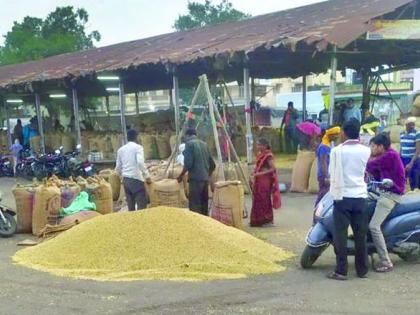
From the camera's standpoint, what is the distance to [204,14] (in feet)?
203

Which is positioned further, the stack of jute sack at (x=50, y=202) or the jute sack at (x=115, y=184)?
the jute sack at (x=115, y=184)

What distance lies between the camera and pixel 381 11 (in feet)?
43.2

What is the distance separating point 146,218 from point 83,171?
9.05m

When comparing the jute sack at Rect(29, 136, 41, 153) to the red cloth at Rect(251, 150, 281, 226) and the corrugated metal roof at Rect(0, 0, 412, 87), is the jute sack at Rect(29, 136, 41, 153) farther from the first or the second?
the red cloth at Rect(251, 150, 281, 226)

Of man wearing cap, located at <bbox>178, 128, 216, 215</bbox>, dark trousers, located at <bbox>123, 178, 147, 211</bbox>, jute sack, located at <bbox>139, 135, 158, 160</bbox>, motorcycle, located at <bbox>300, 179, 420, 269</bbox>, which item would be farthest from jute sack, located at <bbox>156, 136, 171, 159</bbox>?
motorcycle, located at <bbox>300, 179, 420, 269</bbox>

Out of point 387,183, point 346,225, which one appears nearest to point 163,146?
point 387,183

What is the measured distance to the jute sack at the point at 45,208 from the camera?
934 centimetres

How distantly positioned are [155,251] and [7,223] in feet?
11.9

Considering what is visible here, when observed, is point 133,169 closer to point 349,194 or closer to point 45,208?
point 45,208

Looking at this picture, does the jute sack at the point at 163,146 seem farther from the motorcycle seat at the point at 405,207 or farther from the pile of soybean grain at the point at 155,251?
the motorcycle seat at the point at 405,207

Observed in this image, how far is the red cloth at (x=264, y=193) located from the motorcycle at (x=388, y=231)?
2508 mm

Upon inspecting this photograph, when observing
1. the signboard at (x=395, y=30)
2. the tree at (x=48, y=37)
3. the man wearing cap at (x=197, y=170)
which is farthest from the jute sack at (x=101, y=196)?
the tree at (x=48, y=37)

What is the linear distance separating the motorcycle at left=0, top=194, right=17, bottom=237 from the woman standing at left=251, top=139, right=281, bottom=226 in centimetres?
376

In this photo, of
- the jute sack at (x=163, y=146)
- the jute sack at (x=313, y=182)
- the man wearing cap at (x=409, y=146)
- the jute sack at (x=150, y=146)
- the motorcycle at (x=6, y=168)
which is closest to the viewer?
the man wearing cap at (x=409, y=146)
